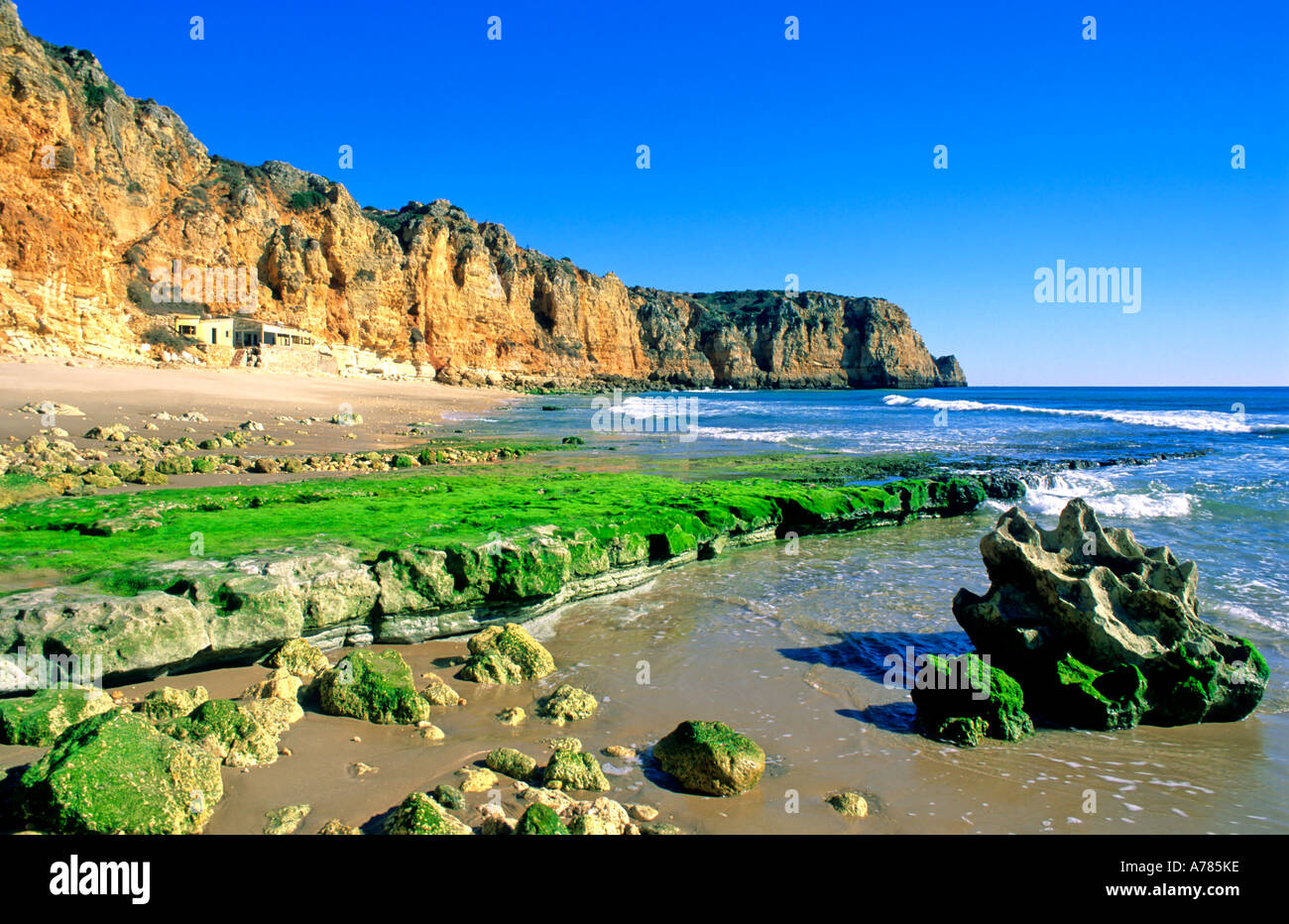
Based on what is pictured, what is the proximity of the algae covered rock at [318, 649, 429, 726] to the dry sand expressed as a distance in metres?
11.6

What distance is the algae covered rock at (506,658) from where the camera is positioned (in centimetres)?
489

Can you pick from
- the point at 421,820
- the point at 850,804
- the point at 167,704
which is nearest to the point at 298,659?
the point at 167,704

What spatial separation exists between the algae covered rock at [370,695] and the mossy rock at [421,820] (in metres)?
1.20

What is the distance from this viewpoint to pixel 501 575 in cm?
600

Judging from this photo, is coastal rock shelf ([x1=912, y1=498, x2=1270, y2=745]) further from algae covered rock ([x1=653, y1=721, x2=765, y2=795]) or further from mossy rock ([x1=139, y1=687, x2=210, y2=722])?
mossy rock ([x1=139, y1=687, x2=210, y2=722])

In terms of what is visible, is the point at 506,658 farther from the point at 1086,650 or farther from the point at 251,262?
the point at 251,262

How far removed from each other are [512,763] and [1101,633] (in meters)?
4.40

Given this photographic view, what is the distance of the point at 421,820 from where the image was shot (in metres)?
2.90

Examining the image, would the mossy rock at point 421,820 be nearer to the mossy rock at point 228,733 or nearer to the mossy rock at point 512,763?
the mossy rock at point 512,763

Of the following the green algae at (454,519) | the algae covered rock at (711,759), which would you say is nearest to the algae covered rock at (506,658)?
the green algae at (454,519)

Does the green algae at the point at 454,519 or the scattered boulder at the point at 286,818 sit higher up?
the green algae at the point at 454,519

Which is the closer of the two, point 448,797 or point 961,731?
point 448,797
